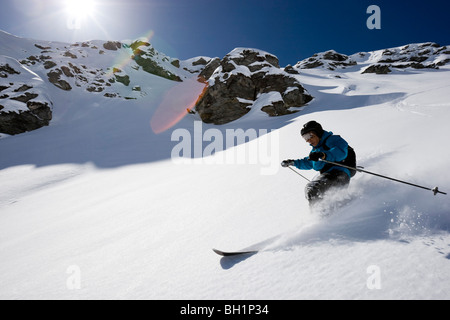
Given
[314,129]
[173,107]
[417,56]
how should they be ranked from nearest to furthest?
[314,129] < [173,107] < [417,56]

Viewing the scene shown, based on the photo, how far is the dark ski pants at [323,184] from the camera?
287cm

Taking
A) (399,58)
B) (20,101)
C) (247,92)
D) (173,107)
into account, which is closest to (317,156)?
(247,92)

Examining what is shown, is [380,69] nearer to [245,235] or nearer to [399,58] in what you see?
[399,58]

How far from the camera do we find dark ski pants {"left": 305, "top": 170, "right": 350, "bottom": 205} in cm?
287

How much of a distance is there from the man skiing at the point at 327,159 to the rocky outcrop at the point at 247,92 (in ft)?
64.9

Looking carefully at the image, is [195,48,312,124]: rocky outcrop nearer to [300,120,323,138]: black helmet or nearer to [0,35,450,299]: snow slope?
[0,35,450,299]: snow slope

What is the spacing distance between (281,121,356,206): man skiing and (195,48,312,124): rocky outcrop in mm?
19782

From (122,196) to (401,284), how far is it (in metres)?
6.52

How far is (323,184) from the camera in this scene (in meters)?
2.92

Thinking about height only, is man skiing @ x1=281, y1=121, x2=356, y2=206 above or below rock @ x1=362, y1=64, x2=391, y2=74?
below

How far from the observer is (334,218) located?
8.59 ft

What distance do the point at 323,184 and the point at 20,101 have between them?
32799 millimetres

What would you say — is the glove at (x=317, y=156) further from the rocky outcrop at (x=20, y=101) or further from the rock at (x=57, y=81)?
the rock at (x=57, y=81)

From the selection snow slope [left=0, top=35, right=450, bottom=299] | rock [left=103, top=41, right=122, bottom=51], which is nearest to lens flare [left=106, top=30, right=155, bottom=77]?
rock [left=103, top=41, right=122, bottom=51]
